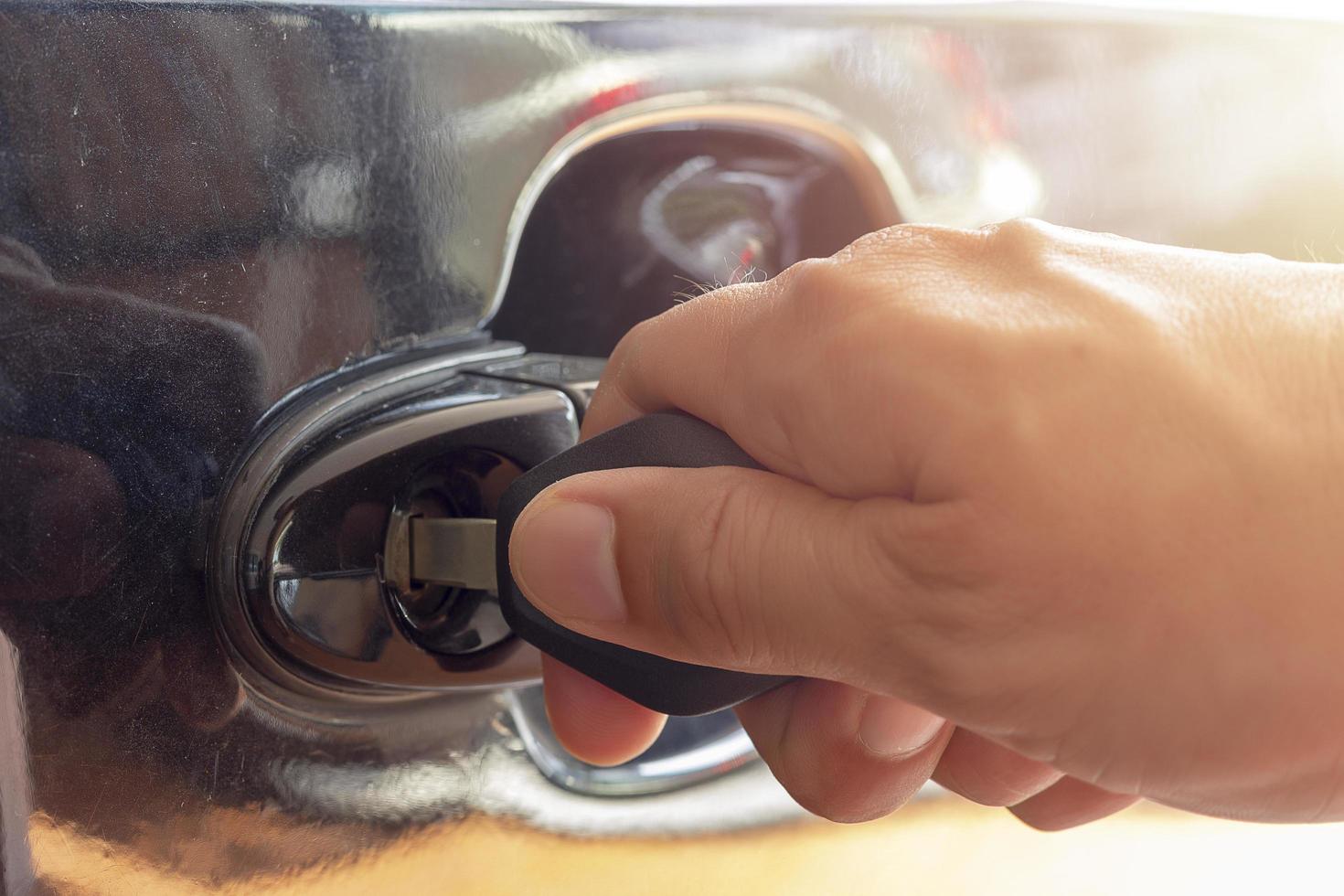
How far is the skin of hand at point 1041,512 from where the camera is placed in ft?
0.80

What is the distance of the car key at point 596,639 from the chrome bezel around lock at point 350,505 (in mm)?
30

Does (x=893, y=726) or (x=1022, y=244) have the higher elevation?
(x=1022, y=244)

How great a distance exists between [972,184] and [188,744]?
41 centimetres

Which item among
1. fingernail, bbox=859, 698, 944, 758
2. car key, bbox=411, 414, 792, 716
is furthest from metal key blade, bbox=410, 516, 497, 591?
fingernail, bbox=859, 698, 944, 758

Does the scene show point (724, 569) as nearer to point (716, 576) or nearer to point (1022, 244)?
point (716, 576)

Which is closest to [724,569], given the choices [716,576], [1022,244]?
[716,576]

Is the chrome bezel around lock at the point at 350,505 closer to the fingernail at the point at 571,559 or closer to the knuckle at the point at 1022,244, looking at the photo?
the fingernail at the point at 571,559

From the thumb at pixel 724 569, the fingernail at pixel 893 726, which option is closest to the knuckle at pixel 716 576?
the thumb at pixel 724 569

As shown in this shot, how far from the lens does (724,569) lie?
0.95 ft

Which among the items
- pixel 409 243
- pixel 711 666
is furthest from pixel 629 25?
pixel 711 666

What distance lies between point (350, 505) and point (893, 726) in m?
0.20

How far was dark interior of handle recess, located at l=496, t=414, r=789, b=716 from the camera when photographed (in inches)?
12.8

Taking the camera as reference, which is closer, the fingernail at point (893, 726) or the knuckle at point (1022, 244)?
the knuckle at point (1022, 244)

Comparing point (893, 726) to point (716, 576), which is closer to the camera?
point (716, 576)
